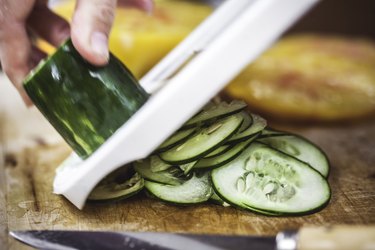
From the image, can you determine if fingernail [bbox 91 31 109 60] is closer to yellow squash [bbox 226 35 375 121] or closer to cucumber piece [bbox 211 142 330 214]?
cucumber piece [bbox 211 142 330 214]

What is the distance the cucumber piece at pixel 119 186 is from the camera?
1.65 m

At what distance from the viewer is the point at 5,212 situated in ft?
5.47

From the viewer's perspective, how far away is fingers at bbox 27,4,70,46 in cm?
203

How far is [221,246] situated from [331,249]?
0.25 m

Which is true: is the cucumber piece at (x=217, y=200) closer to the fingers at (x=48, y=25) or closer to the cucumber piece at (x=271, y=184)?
the cucumber piece at (x=271, y=184)

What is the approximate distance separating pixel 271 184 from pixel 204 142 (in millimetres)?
208

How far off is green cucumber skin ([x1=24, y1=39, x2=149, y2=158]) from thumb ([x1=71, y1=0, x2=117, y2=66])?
45 millimetres

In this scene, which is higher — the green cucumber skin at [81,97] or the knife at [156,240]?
the green cucumber skin at [81,97]

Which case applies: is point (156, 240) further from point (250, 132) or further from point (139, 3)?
point (139, 3)

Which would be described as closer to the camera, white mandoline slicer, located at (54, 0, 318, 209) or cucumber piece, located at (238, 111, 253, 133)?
white mandoline slicer, located at (54, 0, 318, 209)

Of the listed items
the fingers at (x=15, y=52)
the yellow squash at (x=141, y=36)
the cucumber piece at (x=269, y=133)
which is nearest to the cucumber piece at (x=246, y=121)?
the cucumber piece at (x=269, y=133)

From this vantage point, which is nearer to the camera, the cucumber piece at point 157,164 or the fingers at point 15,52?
the cucumber piece at point 157,164

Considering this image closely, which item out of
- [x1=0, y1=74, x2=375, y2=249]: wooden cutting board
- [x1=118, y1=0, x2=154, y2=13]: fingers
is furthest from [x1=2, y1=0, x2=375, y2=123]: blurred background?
[x1=118, y1=0, x2=154, y2=13]: fingers

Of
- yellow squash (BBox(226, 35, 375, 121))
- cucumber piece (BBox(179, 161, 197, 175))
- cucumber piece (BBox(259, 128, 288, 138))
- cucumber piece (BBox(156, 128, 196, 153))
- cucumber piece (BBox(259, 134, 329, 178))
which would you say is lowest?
yellow squash (BBox(226, 35, 375, 121))
